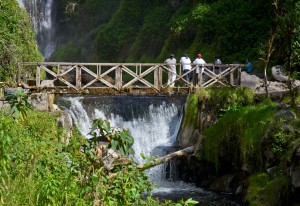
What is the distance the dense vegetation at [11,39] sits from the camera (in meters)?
16.0

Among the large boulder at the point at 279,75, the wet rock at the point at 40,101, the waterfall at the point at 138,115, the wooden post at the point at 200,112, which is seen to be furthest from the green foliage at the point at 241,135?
the wet rock at the point at 40,101

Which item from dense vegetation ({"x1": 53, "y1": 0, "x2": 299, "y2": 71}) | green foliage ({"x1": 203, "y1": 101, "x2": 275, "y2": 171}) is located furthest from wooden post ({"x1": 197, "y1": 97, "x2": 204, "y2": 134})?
dense vegetation ({"x1": 53, "y1": 0, "x2": 299, "y2": 71})

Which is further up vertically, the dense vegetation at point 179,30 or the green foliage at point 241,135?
the dense vegetation at point 179,30

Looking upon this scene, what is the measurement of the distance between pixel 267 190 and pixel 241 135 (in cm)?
277

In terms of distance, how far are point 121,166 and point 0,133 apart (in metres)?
1.70

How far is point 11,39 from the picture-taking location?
640 inches

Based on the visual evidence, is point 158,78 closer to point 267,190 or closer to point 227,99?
point 227,99

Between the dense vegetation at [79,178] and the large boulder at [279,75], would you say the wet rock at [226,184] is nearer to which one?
the large boulder at [279,75]

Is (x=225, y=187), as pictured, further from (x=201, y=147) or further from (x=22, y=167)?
(x=22, y=167)

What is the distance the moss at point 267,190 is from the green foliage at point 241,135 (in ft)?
2.20

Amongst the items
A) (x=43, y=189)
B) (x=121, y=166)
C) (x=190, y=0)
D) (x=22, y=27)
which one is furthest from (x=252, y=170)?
(x=190, y=0)

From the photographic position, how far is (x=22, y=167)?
7020mm

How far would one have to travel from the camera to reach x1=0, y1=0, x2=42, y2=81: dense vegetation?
52.6 ft

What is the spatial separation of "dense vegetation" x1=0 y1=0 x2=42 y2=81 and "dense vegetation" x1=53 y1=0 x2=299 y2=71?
760cm
